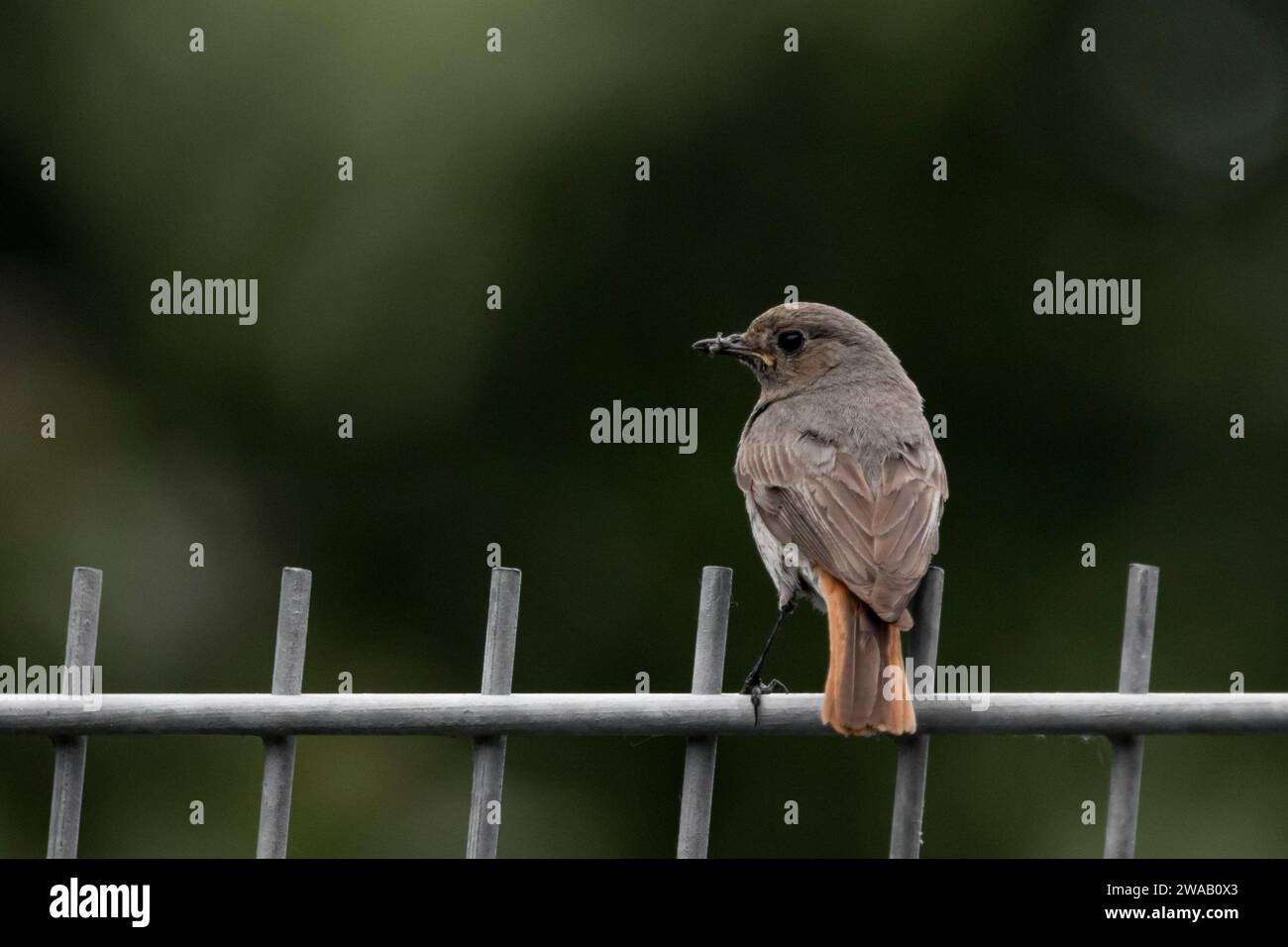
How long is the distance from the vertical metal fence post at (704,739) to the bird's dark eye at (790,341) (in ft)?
7.13

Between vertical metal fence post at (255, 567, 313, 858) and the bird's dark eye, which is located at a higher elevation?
the bird's dark eye

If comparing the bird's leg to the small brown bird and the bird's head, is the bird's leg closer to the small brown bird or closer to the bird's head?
the small brown bird

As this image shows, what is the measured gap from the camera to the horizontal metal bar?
3.63 meters

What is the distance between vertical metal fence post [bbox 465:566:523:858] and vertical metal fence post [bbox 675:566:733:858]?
1.32 ft

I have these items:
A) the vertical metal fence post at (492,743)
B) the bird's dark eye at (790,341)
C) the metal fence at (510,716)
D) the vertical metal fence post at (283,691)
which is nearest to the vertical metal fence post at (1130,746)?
the metal fence at (510,716)

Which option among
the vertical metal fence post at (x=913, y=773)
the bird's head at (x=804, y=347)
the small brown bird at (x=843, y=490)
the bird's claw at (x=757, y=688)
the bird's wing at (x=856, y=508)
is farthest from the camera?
the bird's head at (x=804, y=347)

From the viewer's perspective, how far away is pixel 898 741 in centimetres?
404

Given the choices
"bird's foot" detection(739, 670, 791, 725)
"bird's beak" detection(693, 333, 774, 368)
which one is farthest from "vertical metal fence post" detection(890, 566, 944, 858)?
"bird's beak" detection(693, 333, 774, 368)

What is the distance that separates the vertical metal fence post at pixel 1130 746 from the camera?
4.00 meters

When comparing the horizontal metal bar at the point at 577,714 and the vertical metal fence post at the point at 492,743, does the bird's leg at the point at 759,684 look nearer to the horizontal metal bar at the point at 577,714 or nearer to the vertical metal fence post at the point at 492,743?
the horizontal metal bar at the point at 577,714

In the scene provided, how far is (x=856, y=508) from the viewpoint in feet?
15.7

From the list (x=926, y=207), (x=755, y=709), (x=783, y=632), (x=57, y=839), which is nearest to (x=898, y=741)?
(x=755, y=709)

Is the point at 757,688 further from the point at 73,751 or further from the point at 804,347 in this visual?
the point at 804,347
